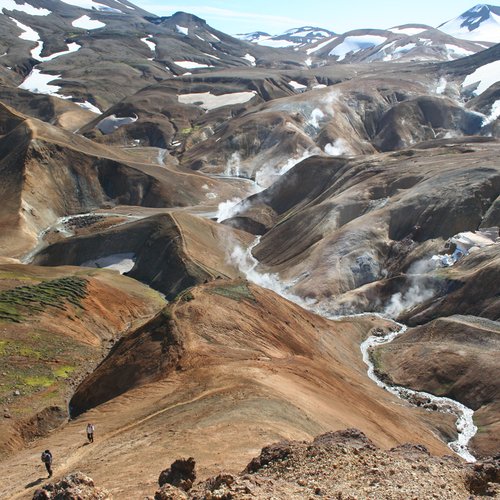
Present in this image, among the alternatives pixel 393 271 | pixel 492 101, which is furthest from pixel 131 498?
pixel 492 101

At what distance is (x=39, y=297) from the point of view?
51.5m

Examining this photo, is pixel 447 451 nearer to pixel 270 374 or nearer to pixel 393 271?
pixel 270 374

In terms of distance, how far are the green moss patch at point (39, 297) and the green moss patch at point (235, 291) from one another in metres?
13.1

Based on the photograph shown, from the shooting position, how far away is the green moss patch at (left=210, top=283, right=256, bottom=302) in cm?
4674

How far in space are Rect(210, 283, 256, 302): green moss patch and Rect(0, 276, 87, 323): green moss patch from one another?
43.0 feet

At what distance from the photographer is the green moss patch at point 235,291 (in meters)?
46.7

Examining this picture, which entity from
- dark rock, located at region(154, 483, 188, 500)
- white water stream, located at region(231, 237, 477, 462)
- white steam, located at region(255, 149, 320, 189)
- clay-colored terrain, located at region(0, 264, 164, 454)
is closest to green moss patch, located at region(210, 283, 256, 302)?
clay-colored terrain, located at region(0, 264, 164, 454)

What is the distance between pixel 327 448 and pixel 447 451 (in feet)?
71.5

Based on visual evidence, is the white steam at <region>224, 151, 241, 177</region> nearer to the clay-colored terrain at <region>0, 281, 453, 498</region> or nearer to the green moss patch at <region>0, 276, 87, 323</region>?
the green moss patch at <region>0, 276, 87, 323</region>

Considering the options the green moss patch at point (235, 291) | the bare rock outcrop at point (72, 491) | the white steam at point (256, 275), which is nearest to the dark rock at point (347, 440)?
the bare rock outcrop at point (72, 491)

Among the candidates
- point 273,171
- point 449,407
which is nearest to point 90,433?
point 449,407

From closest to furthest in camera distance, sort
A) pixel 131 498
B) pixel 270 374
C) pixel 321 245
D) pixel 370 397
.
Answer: pixel 131 498 < pixel 270 374 < pixel 370 397 < pixel 321 245

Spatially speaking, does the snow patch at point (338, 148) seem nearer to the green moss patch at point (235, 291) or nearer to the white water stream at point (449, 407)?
the white water stream at point (449, 407)

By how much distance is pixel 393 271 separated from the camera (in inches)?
2928
